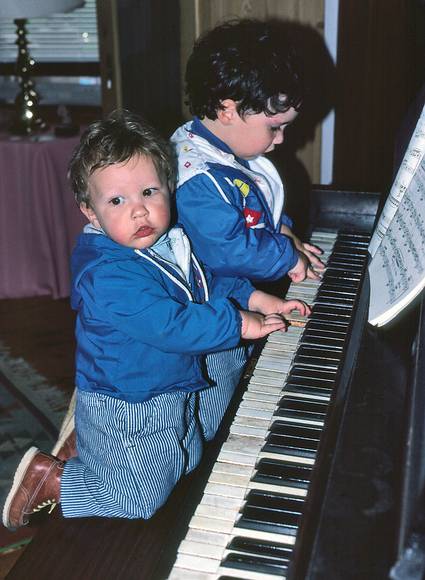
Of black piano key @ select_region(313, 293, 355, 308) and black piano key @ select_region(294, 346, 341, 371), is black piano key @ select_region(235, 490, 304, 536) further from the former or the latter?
black piano key @ select_region(313, 293, 355, 308)

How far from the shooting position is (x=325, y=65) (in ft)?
9.91

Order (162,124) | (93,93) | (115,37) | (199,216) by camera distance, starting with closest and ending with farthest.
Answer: (199,216) < (115,37) < (162,124) < (93,93)

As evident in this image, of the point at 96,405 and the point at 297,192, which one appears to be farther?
the point at 297,192

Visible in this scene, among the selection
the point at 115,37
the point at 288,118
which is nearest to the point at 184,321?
the point at 288,118

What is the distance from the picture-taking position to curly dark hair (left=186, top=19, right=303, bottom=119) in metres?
1.76

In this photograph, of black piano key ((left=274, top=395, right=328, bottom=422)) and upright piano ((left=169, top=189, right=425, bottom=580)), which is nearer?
upright piano ((left=169, top=189, right=425, bottom=580))

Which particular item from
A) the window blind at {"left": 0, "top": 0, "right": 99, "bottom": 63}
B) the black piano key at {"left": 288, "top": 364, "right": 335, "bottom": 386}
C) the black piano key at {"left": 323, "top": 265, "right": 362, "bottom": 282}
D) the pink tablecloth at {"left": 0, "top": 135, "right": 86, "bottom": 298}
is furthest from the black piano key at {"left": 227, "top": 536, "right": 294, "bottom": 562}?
the window blind at {"left": 0, "top": 0, "right": 99, "bottom": 63}

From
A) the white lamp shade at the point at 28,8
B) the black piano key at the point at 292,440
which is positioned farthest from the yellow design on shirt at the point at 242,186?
the white lamp shade at the point at 28,8

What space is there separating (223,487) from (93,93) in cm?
413

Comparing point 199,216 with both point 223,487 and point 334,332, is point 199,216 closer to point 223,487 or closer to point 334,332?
point 334,332

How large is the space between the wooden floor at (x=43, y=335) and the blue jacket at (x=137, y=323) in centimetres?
155

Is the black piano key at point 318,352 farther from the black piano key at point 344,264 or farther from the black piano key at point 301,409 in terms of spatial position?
the black piano key at point 344,264

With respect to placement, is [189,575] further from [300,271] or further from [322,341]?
[300,271]

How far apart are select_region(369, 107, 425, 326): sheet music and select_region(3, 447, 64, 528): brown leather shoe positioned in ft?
2.54
